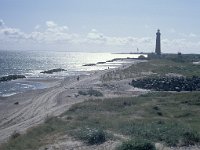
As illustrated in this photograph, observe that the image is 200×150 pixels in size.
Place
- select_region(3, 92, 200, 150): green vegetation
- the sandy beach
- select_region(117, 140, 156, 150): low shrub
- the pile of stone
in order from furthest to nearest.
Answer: the pile of stone < the sandy beach < select_region(3, 92, 200, 150): green vegetation < select_region(117, 140, 156, 150): low shrub

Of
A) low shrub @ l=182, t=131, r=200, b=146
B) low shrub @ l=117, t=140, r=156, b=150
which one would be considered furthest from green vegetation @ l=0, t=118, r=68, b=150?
low shrub @ l=182, t=131, r=200, b=146

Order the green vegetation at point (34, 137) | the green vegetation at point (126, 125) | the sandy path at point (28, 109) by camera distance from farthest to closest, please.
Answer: the sandy path at point (28, 109) < the green vegetation at point (34, 137) < the green vegetation at point (126, 125)

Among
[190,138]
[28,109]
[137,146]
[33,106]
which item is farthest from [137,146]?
[33,106]

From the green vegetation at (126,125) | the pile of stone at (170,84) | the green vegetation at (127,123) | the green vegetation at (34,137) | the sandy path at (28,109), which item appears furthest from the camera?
the pile of stone at (170,84)

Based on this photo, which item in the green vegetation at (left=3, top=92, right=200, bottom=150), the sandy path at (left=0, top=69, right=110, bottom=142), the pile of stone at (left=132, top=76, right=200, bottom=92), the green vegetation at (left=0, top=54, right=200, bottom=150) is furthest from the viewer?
the pile of stone at (left=132, top=76, right=200, bottom=92)

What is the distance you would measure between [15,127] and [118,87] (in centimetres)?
3129

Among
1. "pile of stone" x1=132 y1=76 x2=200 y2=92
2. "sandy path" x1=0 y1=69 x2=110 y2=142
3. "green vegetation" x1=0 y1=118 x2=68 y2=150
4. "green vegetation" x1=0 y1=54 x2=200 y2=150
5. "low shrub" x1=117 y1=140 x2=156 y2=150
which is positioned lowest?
"sandy path" x1=0 y1=69 x2=110 y2=142

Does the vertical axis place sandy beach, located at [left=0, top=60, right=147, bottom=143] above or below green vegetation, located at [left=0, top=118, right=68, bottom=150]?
below

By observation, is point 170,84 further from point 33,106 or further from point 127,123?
point 127,123

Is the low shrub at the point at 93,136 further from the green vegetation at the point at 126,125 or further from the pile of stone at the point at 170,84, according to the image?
the pile of stone at the point at 170,84

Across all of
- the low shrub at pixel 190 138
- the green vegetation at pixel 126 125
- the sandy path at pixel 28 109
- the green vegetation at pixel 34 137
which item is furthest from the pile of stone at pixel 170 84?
the low shrub at pixel 190 138

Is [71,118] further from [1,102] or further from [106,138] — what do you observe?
[1,102]

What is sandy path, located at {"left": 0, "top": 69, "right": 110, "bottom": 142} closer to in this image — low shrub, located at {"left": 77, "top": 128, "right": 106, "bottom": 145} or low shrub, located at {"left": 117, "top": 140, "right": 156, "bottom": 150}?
low shrub, located at {"left": 77, "top": 128, "right": 106, "bottom": 145}

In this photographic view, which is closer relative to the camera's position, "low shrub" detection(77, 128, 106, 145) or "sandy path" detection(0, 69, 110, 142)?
"low shrub" detection(77, 128, 106, 145)
